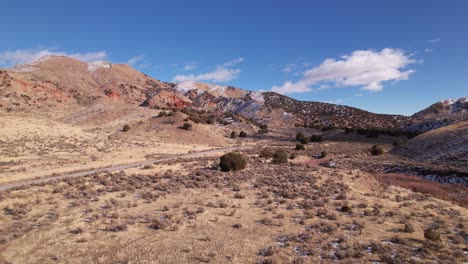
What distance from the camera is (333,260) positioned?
30.9ft

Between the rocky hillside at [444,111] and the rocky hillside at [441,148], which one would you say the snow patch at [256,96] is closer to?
the rocky hillside at [444,111]

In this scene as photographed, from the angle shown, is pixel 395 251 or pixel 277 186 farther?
pixel 277 186

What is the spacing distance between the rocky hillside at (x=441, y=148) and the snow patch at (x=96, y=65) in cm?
12262

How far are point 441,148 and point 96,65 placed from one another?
133m

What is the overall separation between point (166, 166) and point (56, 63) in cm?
11014

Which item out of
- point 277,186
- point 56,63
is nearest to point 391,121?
point 277,186

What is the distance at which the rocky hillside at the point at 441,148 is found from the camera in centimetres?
2950

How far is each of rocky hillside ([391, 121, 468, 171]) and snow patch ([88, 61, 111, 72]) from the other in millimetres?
122625

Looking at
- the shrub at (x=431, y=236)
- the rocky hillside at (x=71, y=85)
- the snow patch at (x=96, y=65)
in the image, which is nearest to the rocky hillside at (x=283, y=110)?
the rocky hillside at (x=71, y=85)

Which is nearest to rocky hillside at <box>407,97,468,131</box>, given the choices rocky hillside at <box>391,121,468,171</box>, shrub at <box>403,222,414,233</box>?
rocky hillside at <box>391,121,468,171</box>

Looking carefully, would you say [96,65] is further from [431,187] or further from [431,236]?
[431,236]

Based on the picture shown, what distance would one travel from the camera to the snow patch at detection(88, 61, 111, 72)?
4961 inches

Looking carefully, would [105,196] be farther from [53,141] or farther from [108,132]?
[108,132]

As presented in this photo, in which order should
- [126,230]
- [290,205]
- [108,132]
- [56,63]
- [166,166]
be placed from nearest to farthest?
1. [126,230]
2. [290,205]
3. [166,166]
4. [108,132]
5. [56,63]
